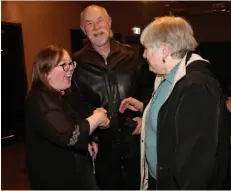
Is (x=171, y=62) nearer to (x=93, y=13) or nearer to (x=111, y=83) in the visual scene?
(x=111, y=83)

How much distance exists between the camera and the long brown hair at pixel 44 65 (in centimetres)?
162

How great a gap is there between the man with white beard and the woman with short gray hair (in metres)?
0.74

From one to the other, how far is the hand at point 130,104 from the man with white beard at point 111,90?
3.3 inches

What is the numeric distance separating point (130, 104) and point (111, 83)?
0.65ft

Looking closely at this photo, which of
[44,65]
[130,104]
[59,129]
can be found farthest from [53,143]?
[130,104]

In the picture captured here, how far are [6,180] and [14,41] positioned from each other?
253 cm

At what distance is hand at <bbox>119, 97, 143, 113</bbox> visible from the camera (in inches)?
81.0

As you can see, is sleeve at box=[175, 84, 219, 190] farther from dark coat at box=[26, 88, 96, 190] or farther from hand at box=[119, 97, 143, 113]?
hand at box=[119, 97, 143, 113]

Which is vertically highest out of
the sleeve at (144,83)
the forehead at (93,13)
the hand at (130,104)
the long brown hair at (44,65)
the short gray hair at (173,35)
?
the forehead at (93,13)

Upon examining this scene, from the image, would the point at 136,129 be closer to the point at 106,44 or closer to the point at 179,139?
the point at 106,44

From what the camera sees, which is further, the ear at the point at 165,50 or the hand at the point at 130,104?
the hand at the point at 130,104

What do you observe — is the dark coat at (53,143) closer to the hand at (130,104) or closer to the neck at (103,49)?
the hand at (130,104)

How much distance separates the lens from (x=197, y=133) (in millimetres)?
1176

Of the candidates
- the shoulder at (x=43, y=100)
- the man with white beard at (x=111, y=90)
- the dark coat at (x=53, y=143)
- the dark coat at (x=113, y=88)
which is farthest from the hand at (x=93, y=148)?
the shoulder at (x=43, y=100)
